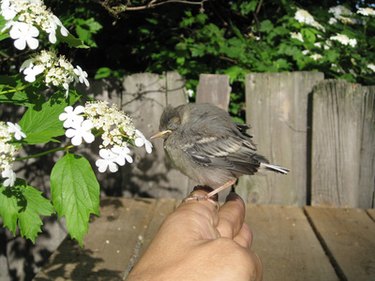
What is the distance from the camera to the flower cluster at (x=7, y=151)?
4.52 ft

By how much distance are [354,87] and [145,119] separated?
180cm

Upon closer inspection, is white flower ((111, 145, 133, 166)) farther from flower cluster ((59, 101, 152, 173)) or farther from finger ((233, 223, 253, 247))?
finger ((233, 223, 253, 247))

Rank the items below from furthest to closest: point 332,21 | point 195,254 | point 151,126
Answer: point 332,21, point 151,126, point 195,254

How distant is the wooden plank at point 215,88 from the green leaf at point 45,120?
269cm

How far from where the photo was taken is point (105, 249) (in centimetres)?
309

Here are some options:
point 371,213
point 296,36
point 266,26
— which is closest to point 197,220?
point 371,213

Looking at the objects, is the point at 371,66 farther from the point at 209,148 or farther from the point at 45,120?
the point at 45,120

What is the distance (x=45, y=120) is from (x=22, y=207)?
0.94ft

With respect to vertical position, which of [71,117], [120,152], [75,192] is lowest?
[75,192]

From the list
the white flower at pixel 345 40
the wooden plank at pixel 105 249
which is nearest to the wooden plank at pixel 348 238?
the wooden plank at pixel 105 249

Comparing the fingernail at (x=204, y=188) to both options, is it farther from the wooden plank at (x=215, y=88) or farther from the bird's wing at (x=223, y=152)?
the wooden plank at (x=215, y=88)

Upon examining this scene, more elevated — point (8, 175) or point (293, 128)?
point (8, 175)

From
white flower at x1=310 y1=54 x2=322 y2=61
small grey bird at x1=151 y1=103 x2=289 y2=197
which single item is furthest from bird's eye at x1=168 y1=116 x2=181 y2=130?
white flower at x1=310 y1=54 x2=322 y2=61

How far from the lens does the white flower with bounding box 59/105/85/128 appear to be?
153cm
